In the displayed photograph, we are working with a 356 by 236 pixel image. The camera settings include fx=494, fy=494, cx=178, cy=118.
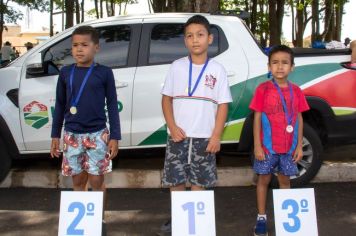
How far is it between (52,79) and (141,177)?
1.43 m

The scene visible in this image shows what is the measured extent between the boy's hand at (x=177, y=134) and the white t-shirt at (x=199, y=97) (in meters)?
0.04

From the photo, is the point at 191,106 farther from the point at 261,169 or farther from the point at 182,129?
the point at 261,169

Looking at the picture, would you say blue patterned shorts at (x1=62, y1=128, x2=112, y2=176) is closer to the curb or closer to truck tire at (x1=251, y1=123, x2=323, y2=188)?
the curb

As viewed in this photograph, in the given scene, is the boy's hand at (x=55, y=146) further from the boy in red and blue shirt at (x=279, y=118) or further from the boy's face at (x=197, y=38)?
the boy in red and blue shirt at (x=279, y=118)

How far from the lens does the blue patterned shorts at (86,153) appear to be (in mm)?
3637

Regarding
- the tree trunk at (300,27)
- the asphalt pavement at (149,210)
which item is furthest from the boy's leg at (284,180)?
the tree trunk at (300,27)

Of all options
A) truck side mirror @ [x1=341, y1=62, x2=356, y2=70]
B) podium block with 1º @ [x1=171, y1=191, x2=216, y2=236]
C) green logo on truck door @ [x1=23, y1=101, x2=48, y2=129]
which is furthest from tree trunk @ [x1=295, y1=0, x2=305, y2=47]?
podium block with 1º @ [x1=171, y1=191, x2=216, y2=236]

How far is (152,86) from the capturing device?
500 cm

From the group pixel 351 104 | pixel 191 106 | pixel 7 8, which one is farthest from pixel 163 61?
pixel 7 8

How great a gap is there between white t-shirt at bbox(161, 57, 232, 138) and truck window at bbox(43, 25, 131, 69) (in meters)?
1.61

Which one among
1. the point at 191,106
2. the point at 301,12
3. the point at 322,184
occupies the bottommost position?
the point at 322,184

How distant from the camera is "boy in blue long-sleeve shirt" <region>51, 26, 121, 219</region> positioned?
3.58m

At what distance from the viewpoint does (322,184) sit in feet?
17.9

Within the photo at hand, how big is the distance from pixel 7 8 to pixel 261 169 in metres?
29.6
